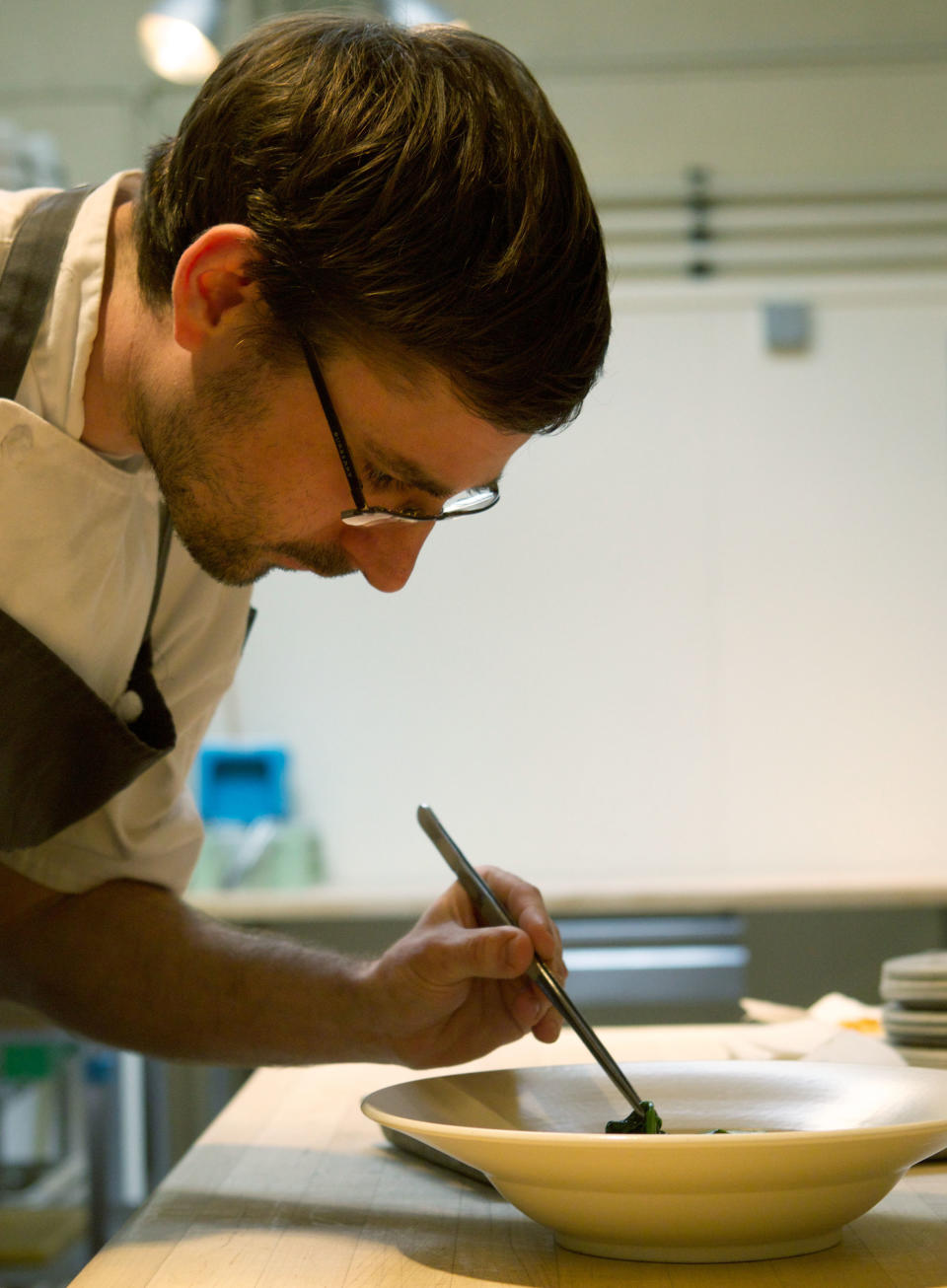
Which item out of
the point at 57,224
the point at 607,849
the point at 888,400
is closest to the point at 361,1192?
the point at 57,224

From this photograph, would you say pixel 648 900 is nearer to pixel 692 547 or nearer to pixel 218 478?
pixel 692 547

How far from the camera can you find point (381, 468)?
3.05ft

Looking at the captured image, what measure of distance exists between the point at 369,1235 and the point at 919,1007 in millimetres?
478

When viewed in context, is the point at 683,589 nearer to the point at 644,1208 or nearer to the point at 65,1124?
the point at 65,1124

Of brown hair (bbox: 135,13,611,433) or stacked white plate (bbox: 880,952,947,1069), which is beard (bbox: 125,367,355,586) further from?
stacked white plate (bbox: 880,952,947,1069)

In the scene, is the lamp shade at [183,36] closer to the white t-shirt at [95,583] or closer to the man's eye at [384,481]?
the white t-shirt at [95,583]

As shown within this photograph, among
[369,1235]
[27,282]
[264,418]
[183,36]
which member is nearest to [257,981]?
[369,1235]

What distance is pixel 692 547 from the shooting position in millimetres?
3342

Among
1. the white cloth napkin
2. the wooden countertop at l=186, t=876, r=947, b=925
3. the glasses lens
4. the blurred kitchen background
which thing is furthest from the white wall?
the glasses lens

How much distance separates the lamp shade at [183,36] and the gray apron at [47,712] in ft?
8.18

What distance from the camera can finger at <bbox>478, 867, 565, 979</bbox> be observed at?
0.92 metres

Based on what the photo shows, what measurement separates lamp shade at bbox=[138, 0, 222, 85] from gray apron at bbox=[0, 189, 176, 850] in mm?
2494

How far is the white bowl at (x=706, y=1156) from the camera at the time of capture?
2.04 ft

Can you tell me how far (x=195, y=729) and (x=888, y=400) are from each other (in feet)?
8.38
